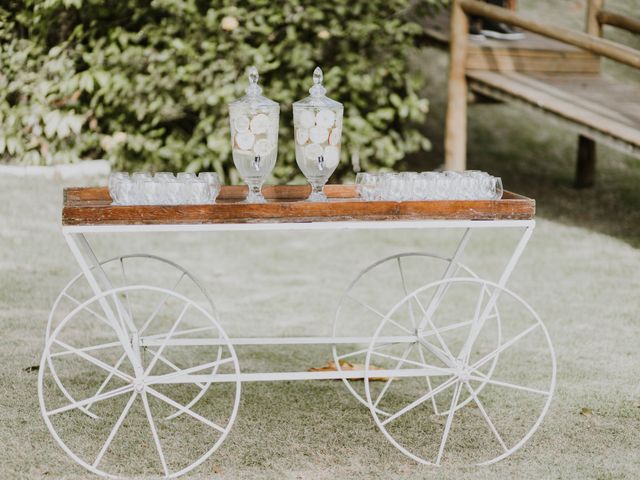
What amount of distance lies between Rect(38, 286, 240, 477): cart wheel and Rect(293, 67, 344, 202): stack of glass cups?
540 millimetres

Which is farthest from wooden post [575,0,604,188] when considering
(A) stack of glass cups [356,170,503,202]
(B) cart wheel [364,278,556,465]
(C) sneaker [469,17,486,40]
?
(A) stack of glass cups [356,170,503,202]

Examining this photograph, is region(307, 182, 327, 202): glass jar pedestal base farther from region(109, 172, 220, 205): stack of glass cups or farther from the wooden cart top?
region(109, 172, 220, 205): stack of glass cups

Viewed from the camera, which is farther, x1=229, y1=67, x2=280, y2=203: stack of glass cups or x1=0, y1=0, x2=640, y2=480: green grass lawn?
x1=0, y1=0, x2=640, y2=480: green grass lawn

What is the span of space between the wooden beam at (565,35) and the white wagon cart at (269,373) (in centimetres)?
230

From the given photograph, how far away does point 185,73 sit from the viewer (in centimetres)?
733

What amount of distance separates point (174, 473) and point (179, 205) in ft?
2.56

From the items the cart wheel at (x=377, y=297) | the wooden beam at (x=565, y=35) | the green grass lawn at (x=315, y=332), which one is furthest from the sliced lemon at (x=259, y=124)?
the wooden beam at (x=565, y=35)

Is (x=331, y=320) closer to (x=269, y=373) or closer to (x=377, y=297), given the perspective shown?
(x=377, y=297)

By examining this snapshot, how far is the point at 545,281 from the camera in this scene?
216 inches

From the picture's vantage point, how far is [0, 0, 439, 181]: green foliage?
732cm

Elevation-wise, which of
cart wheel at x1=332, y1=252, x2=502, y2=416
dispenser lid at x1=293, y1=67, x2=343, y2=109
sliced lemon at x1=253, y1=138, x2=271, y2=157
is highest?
dispenser lid at x1=293, y1=67, x2=343, y2=109

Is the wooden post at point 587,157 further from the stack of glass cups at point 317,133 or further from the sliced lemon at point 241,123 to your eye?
the sliced lemon at point 241,123

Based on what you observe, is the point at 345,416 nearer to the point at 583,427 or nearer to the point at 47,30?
the point at 583,427

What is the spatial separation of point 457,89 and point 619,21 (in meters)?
1.41
